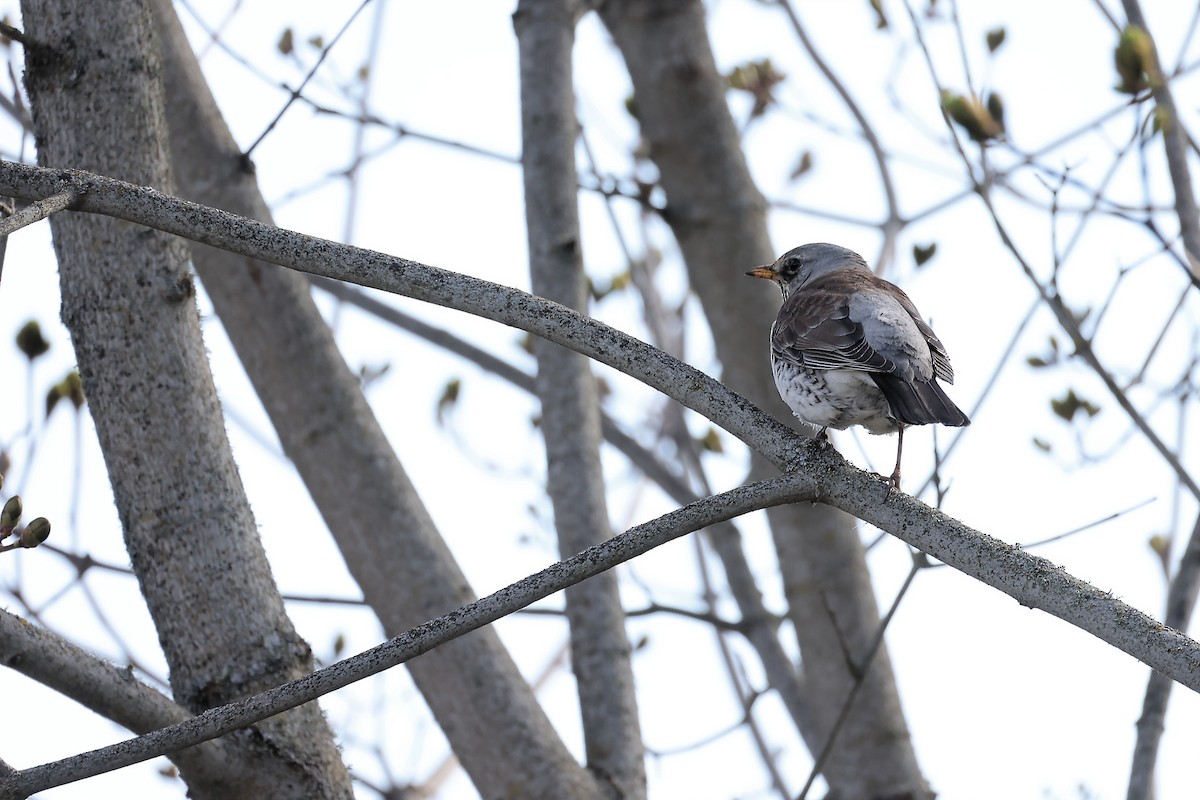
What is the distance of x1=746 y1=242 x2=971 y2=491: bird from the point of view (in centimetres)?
363

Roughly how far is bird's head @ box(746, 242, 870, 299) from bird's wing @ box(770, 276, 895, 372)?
0.71 meters

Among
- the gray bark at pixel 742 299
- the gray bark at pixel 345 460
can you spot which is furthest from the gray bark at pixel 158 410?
the gray bark at pixel 742 299

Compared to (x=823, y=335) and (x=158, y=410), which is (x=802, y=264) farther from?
(x=158, y=410)

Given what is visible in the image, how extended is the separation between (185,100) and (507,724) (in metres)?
2.40

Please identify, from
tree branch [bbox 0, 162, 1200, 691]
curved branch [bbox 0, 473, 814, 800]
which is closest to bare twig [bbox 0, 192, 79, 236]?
tree branch [bbox 0, 162, 1200, 691]

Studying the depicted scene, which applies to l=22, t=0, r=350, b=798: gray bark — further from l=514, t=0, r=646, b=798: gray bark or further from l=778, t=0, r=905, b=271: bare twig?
l=778, t=0, r=905, b=271: bare twig

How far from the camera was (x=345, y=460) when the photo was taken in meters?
4.22

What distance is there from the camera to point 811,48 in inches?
243

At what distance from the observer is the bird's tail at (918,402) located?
3.44 meters

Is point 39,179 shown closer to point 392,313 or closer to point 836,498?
point 836,498

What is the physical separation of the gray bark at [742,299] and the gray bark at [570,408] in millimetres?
794

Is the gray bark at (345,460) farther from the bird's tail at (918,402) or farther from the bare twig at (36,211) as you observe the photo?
the bare twig at (36,211)

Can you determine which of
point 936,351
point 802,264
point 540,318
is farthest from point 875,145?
point 540,318

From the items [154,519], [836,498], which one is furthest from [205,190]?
[836,498]
